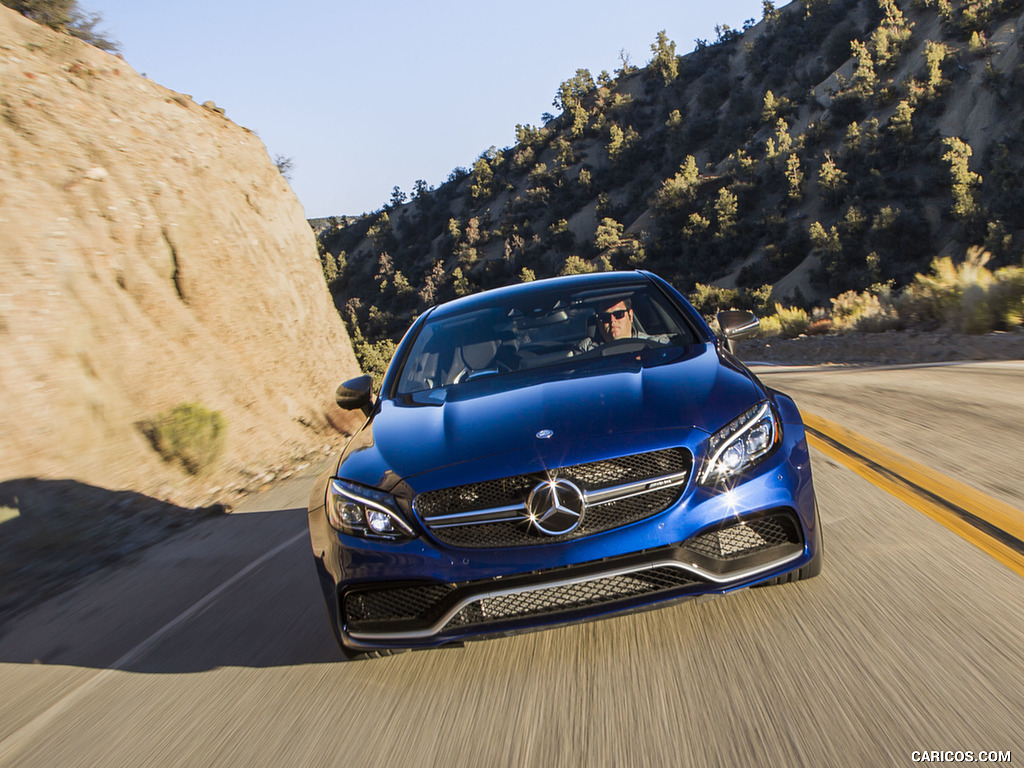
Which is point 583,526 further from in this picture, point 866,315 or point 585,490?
point 866,315

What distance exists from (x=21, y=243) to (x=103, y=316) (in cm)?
122

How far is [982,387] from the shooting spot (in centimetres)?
962

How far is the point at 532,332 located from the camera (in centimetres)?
524

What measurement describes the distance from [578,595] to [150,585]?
369 centimetres

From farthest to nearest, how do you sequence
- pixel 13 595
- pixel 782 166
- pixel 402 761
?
1. pixel 782 166
2. pixel 13 595
3. pixel 402 761

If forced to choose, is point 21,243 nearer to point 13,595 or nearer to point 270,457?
point 270,457

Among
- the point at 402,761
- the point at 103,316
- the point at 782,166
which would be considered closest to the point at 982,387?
the point at 402,761

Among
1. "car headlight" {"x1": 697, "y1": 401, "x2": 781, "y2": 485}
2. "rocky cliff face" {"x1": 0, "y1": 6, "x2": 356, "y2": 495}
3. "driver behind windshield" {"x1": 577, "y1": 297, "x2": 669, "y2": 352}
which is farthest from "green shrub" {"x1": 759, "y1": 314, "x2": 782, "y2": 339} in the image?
"car headlight" {"x1": 697, "y1": 401, "x2": 781, "y2": 485}

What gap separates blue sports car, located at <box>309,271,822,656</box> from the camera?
10.6ft

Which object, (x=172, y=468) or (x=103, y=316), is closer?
(x=172, y=468)

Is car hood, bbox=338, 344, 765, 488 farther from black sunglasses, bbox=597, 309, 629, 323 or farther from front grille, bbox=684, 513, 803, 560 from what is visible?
black sunglasses, bbox=597, 309, 629, 323

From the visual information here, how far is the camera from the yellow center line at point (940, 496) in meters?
4.18

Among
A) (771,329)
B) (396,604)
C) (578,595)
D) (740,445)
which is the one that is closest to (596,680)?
(578,595)

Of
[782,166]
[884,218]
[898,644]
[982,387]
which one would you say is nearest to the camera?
[898,644]
